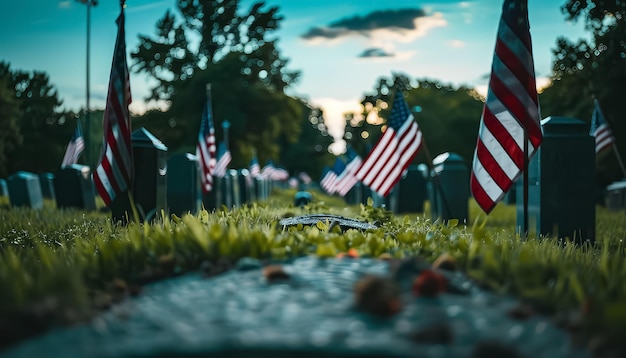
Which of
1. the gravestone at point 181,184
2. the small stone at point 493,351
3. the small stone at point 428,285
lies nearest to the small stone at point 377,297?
the small stone at point 428,285

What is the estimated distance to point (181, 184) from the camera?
15.8m

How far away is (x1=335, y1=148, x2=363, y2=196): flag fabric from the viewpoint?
2500cm

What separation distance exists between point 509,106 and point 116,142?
455cm

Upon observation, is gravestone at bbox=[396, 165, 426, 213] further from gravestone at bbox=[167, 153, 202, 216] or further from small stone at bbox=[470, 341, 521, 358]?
small stone at bbox=[470, 341, 521, 358]

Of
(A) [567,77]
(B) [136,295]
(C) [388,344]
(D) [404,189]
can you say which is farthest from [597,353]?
(A) [567,77]

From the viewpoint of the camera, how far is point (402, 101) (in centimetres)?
1353

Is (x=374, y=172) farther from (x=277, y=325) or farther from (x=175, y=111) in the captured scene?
(x=175, y=111)

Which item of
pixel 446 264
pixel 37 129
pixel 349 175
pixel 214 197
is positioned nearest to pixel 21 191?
pixel 214 197

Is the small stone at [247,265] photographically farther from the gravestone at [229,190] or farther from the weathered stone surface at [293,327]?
the gravestone at [229,190]

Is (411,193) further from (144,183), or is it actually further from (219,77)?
(219,77)

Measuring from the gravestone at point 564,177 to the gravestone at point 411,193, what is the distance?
1247 centimetres

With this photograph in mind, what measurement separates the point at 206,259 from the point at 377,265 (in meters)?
1.17

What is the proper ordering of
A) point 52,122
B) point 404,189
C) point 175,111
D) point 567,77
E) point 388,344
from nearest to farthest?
point 388,344 < point 404,189 < point 567,77 < point 175,111 < point 52,122

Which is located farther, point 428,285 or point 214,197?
point 214,197
